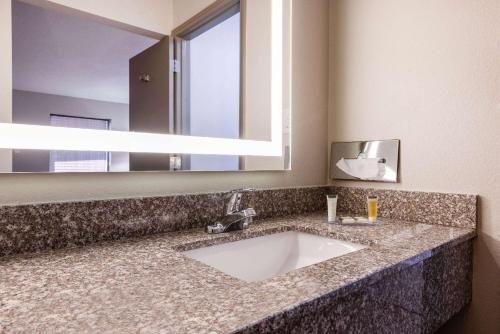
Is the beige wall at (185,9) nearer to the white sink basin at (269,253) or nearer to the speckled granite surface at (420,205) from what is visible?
the white sink basin at (269,253)

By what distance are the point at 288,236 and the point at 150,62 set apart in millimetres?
669

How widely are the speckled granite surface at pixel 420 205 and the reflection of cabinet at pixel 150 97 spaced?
0.75 m

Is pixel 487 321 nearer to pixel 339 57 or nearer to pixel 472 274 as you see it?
pixel 472 274

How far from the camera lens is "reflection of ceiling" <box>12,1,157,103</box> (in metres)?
0.76

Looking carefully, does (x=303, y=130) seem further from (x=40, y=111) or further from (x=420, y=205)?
(x=40, y=111)

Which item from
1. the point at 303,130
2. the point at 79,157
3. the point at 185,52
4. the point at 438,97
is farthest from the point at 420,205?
the point at 79,157

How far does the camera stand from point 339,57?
4.48 ft

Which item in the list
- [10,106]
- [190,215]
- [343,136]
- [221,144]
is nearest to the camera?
[10,106]

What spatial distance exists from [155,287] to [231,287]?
121mm

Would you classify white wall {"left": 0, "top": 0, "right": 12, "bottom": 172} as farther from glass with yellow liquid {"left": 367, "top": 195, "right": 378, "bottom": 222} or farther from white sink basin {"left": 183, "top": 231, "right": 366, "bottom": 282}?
glass with yellow liquid {"left": 367, "top": 195, "right": 378, "bottom": 222}

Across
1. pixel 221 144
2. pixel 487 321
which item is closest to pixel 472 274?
pixel 487 321

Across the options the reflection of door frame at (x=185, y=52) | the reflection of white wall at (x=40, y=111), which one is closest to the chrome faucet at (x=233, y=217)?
→ the reflection of door frame at (x=185, y=52)

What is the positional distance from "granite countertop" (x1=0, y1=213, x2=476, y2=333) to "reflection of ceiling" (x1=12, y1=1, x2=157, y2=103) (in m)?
0.38

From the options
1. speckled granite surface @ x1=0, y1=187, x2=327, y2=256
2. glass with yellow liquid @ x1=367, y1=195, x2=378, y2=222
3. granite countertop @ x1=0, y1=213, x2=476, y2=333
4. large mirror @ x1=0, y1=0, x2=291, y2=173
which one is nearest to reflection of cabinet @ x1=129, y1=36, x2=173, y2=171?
large mirror @ x1=0, y1=0, x2=291, y2=173
